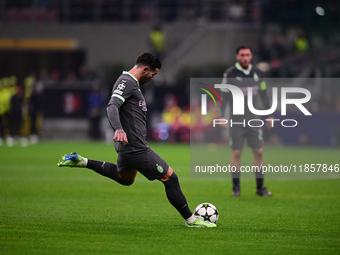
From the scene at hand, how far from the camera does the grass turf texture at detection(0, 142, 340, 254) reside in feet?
17.9

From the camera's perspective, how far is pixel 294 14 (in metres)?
28.5

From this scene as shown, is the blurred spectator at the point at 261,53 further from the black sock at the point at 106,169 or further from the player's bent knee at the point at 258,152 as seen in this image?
the black sock at the point at 106,169

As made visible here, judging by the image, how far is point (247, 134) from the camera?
9602 mm

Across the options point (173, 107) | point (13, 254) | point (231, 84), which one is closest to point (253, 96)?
point (231, 84)

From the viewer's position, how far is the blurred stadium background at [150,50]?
26.0 meters

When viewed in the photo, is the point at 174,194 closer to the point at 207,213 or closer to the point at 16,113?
the point at 207,213

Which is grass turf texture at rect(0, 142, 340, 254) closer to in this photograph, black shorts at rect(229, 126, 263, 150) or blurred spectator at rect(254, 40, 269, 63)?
black shorts at rect(229, 126, 263, 150)

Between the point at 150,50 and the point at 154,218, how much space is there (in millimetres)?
25911

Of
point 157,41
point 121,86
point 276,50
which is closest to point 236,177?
point 121,86

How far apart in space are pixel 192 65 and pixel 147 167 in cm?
2623

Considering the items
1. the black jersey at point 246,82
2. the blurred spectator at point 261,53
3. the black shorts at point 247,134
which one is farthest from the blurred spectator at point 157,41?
the black shorts at point 247,134

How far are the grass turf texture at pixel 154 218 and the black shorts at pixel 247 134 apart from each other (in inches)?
34.8

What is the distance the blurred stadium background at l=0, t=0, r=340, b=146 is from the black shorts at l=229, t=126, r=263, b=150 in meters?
12.6

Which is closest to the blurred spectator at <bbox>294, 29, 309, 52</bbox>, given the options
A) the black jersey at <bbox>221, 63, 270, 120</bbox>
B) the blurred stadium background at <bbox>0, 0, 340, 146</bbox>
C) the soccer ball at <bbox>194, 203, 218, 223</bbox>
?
the blurred stadium background at <bbox>0, 0, 340, 146</bbox>
